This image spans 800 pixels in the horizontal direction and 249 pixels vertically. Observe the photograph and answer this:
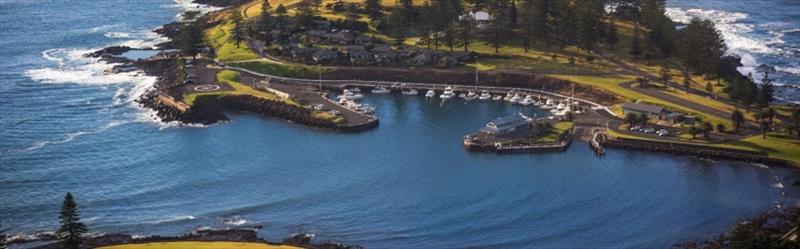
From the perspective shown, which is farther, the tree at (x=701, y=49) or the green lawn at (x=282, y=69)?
the green lawn at (x=282, y=69)

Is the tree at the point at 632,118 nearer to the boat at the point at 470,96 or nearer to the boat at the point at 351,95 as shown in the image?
the boat at the point at 470,96

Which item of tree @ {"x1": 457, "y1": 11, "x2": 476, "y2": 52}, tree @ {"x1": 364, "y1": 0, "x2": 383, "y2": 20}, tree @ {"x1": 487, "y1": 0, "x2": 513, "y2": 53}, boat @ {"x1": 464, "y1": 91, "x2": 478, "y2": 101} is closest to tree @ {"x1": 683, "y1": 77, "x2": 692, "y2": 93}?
boat @ {"x1": 464, "y1": 91, "x2": 478, "y2": 101}

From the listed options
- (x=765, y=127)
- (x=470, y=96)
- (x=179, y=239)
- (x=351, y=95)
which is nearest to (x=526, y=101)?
(x=470, y=96)

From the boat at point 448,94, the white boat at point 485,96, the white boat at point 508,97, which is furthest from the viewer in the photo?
the boat at point 448,94

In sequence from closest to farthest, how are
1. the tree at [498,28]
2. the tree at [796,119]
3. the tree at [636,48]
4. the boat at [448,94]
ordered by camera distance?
1. the tree at [796,119]
2. the boat at [448,94]
3. the tree at [636,48]
4. the tree at [498,28]

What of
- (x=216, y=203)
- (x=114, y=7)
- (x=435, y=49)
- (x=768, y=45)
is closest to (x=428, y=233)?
(x=216, y=203)

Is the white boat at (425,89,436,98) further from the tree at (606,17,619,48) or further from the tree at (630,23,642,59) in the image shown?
the tree at (606,17,619,48)

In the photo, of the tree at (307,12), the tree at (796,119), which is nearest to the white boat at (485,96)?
the tree at (796,119)
